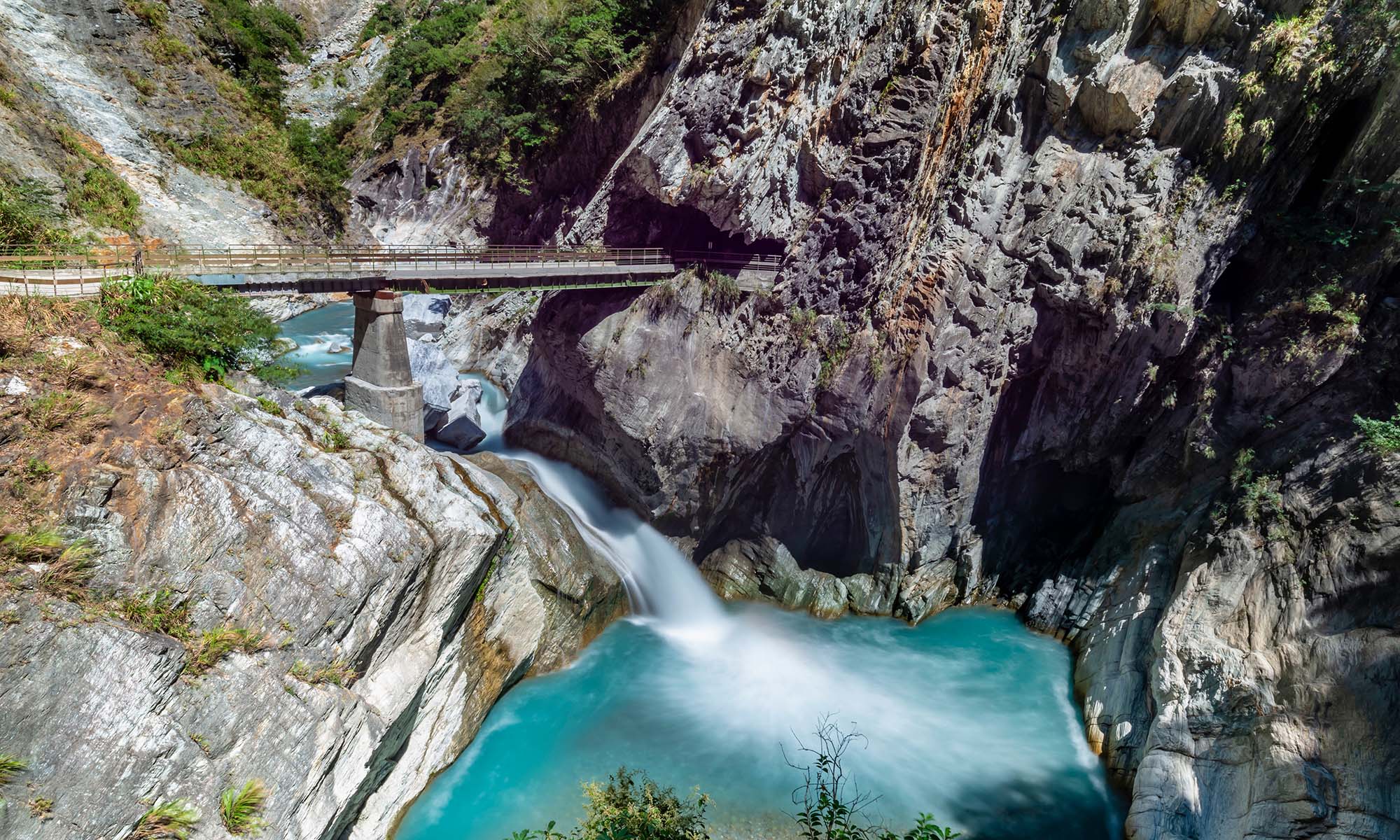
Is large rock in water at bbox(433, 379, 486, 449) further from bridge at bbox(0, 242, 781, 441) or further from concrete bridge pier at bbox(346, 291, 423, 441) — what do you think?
concrete bridge pier at bbox(346, 291, 423, 441)

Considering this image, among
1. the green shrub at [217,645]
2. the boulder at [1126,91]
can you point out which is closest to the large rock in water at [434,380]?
the green shrub at [217,645]

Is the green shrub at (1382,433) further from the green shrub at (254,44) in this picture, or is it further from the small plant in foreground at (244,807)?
the green shrub at (254,44)

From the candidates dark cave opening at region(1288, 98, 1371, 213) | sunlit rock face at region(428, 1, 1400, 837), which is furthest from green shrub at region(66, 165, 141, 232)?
dark cave opening at region(1288, 98, 1371, 213)

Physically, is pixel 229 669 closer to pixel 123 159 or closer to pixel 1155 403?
pixel 1155 403

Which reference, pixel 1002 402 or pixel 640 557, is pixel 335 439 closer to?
pixel 640 557

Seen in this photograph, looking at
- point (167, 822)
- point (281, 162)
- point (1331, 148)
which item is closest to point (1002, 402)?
point (1331, 148)

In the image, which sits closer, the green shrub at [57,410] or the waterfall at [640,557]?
the green shrub at [57,410]
